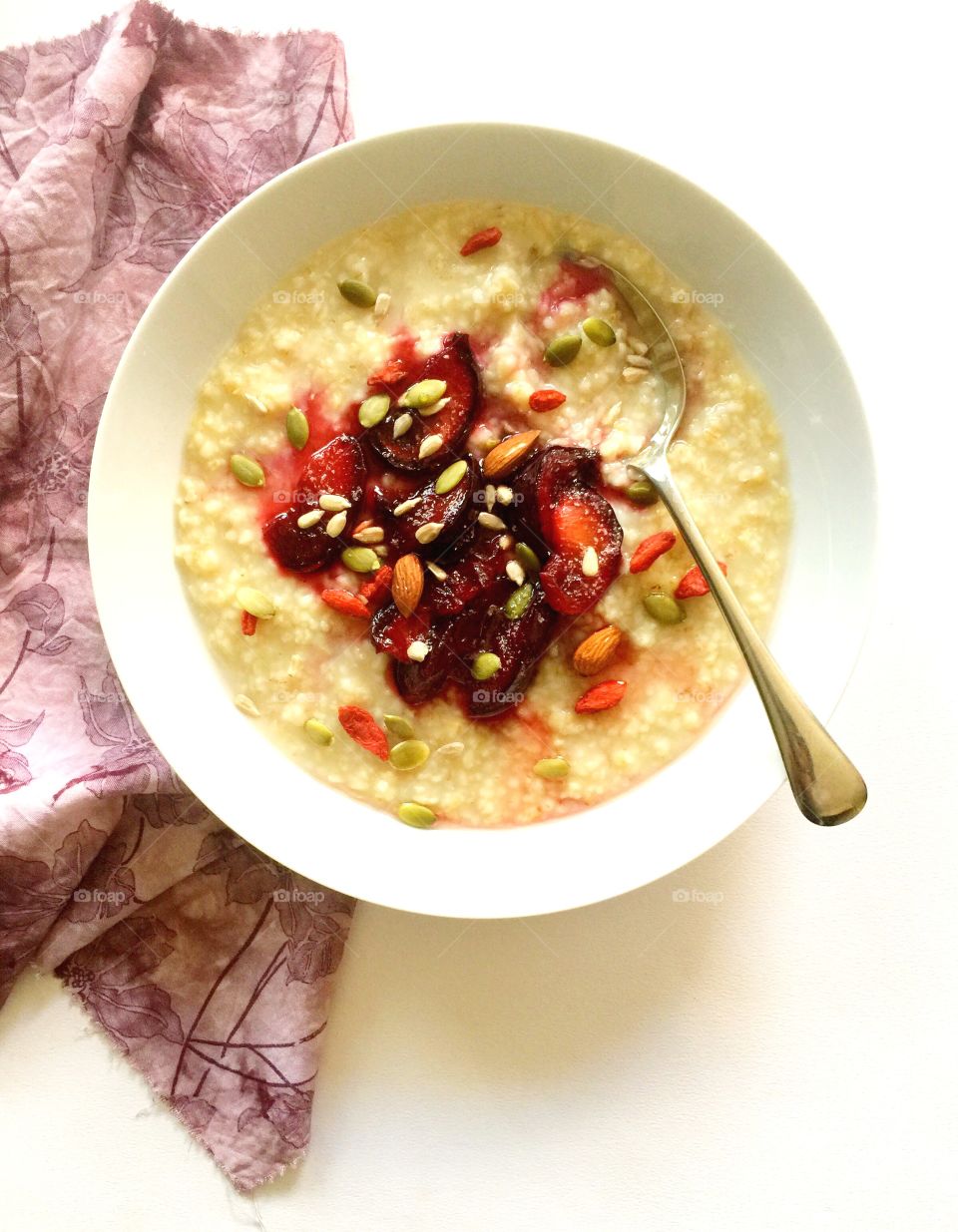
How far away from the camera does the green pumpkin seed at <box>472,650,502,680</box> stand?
2.39 m

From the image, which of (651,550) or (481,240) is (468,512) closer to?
(651,550)

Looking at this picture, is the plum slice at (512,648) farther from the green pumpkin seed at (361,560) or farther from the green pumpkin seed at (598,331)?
the green pumpkin seed at (598,331)

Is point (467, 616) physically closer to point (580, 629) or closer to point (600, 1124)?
point (580, 629)

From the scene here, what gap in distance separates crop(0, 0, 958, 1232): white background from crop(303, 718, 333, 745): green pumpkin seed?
56cm

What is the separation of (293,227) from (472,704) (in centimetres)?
126

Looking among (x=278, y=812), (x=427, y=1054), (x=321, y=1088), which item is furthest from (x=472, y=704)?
(x=321, y=1088)

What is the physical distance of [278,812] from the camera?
2.50 metres

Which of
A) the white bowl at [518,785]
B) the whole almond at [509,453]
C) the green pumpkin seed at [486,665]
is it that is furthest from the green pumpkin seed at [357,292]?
the green pumpkin seed at [486,665]

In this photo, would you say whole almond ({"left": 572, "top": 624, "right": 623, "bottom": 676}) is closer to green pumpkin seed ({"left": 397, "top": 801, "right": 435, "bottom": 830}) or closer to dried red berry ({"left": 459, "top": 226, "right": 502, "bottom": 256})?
green pumpkin seed ({"left": 397, "top": 801, "right": 435, "bottom": 830})

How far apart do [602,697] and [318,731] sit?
28.4 inches

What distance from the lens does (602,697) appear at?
244 centimetres

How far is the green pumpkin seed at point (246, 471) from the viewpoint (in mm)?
2443

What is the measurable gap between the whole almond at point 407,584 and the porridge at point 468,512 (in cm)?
1

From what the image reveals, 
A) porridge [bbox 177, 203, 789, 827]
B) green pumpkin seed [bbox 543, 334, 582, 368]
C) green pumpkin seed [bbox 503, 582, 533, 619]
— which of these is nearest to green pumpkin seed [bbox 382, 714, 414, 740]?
porridge [bbox 177, 203, 789, 827]
